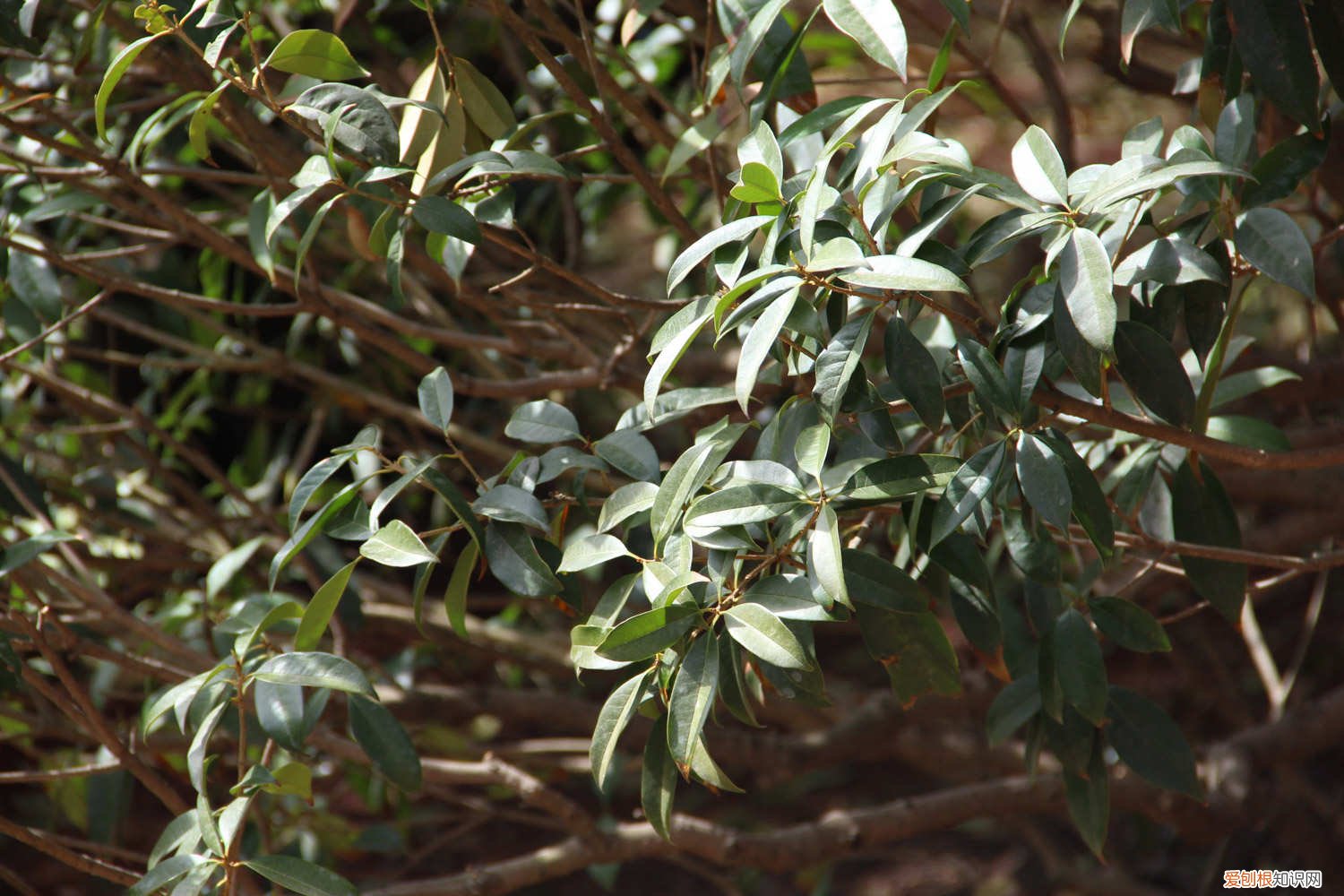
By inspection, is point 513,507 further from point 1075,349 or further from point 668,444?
point 668,444

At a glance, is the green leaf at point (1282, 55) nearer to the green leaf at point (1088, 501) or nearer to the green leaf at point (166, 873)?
the green leaf at point (1088, 501)

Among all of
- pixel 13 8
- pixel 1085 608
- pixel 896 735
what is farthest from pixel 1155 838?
pixel 13 8

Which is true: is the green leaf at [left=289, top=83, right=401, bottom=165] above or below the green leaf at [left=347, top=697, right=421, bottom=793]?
above

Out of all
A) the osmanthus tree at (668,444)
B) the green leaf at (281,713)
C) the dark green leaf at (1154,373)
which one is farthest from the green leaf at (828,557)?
the green leaf at (281,713)

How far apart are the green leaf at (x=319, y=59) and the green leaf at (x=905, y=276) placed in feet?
1.54

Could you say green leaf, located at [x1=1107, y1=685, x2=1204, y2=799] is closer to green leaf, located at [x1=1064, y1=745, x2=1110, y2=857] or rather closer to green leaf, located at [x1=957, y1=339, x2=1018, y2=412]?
green leaf, located at [x1=1064, y1=745, x2=1110, y2=857]

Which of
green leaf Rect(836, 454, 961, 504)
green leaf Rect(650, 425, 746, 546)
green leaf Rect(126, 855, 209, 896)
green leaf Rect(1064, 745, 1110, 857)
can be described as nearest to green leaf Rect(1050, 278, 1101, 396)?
green leaf Rect(836, 454, 961, 504)

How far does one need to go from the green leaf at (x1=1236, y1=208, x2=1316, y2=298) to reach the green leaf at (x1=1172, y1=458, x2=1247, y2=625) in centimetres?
28

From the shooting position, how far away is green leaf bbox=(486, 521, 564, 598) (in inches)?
32.8

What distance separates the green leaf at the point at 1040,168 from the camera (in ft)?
2.40

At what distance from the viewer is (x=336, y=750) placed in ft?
4.21

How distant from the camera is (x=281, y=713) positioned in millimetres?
927

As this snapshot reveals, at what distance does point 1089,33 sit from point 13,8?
155 centimetres

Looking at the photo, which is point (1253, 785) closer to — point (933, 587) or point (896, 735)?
point (896, 735)
